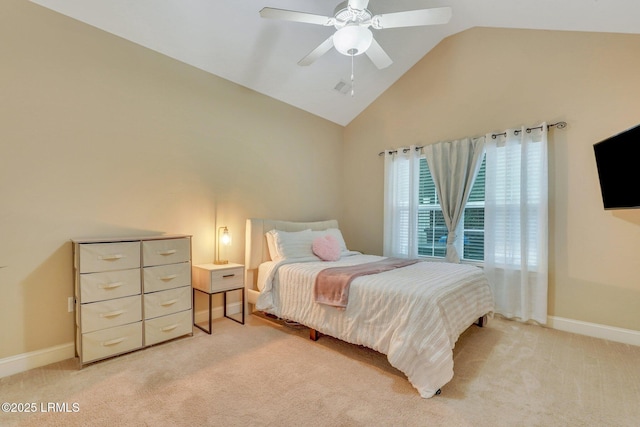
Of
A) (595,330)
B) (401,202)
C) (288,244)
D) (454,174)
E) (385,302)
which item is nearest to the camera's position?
(385,302)

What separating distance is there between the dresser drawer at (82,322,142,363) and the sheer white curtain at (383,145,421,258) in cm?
312

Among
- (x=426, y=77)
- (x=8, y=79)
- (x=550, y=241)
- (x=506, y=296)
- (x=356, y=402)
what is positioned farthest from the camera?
(x=426, y=77)

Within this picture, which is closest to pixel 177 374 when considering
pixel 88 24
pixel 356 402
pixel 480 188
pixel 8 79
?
pixel 356 402

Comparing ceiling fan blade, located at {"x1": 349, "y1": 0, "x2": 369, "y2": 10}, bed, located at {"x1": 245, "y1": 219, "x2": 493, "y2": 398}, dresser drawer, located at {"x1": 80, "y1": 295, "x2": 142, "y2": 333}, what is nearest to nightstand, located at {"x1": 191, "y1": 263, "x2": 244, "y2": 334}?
bed, located at {"x1": 245, "y1": 219, "x2": 493, "y2": 398}

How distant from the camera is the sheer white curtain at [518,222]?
122 inches

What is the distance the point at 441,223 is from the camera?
3.98m

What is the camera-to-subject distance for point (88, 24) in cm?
248

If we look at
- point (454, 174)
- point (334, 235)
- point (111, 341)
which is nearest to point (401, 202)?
point (454, 174)

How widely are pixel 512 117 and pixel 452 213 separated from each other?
1.24 meters

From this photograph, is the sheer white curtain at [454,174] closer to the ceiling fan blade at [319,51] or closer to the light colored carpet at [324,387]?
the light colored carpet at [324,387]

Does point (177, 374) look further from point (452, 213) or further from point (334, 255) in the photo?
point (452, 213)

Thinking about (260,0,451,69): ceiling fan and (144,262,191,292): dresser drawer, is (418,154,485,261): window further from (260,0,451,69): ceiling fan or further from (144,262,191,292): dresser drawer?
(144,262,191,292): dresser drawer

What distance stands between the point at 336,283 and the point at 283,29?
258 cm

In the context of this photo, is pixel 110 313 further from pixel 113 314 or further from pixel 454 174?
pixel 454 174
